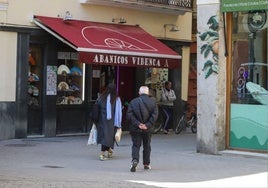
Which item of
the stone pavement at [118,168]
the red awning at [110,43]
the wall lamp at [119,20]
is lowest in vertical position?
the stone pavement at [118,168]

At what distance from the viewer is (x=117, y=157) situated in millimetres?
14141

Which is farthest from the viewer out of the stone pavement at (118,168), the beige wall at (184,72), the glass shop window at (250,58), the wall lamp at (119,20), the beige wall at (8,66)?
the beige wall at (184,72)

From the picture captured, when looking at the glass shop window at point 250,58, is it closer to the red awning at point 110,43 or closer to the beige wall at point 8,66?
the red awning at point 110,43

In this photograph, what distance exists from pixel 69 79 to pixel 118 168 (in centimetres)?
735

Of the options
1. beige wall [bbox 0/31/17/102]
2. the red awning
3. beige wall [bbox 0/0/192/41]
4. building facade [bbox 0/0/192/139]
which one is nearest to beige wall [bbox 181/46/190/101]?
beige wall [bbox 0/0/192/41]

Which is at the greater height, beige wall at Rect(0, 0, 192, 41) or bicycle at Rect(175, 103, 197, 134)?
beige wall at Rect(0, 0, 192, 41)

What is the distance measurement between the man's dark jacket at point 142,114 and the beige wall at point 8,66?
6550 millimetres

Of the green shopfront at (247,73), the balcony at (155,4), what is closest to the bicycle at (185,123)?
the balcony at (155,4)

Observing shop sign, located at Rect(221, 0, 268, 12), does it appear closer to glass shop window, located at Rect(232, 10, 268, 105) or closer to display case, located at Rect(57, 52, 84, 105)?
glass shop window, located at Rect(232, 10, 268, 105)

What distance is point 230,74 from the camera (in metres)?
14.4

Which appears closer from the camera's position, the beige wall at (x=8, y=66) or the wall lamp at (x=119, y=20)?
the beige wall at (x=8, y=66)

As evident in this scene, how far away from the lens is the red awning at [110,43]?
16938 mm

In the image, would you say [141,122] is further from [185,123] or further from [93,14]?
[185,123]

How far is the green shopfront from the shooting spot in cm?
1370
